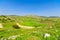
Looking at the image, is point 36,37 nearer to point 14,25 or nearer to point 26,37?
point 26,37

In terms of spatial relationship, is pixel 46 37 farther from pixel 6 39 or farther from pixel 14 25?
pixel 14 25

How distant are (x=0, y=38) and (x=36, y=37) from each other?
Result: 12.7 ft

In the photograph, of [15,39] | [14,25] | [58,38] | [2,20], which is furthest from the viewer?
[2,20]

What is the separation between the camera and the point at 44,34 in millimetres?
15695

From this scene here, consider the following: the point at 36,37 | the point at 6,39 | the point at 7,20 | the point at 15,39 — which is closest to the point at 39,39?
the point at 36,37

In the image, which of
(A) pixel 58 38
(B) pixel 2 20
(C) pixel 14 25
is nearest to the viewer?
(A) pixel 58 38

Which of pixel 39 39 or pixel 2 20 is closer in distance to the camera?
pixel 39 39

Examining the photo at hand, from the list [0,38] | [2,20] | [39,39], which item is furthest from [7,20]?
[39,39]

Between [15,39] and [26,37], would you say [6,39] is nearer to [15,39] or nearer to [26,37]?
[15,39]

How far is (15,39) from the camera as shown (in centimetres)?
1449

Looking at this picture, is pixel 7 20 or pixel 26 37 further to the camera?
pixel 7 20

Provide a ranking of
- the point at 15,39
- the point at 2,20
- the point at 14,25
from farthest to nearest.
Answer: the point at 2,20
the point at 14,25
the point at 15,39

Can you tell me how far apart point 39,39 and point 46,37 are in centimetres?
88

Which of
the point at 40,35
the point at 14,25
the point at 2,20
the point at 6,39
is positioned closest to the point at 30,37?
the point at 40,35
